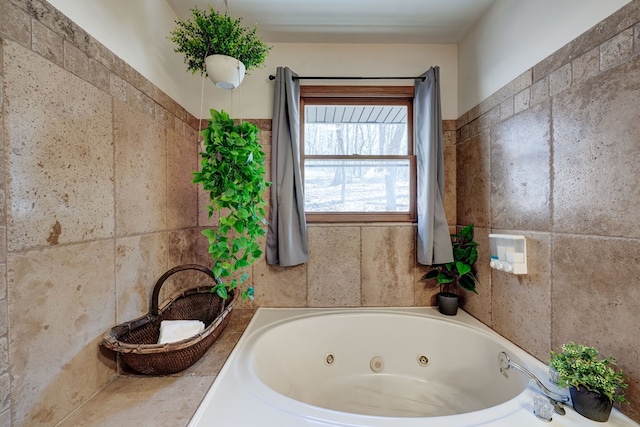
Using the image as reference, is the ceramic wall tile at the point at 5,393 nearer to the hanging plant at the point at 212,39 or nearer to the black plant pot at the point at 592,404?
the hanging plant at the point at 212,39

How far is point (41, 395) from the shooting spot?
2.27 ft

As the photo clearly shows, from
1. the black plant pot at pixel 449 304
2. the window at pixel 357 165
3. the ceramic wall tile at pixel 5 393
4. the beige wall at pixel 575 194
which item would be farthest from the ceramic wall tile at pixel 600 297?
the ceramic wall tile at pixel 5 393

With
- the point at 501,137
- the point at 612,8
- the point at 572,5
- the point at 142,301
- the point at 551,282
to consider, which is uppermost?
the point at 572,5

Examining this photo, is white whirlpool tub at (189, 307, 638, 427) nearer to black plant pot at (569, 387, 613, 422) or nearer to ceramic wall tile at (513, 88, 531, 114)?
black plant pot at (569, 387, 613, 422)

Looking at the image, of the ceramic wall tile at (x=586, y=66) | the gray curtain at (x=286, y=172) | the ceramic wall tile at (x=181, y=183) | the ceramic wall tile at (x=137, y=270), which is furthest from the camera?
the gray curtain at (x=286, y=172)

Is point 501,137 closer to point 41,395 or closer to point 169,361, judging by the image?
point 169,361

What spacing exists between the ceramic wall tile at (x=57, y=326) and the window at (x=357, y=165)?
117cm

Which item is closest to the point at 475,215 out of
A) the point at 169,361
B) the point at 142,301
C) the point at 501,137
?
the point at 501,137

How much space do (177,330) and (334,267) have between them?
38.1 inches

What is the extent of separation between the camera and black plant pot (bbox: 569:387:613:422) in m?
0.73

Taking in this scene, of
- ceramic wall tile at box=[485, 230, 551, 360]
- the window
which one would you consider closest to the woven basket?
the window

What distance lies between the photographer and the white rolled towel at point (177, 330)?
1.03 metres

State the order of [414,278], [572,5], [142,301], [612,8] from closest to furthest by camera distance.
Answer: [612,8]
[572,5]
[142,301]
[414,278]

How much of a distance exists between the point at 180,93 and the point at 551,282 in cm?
211
